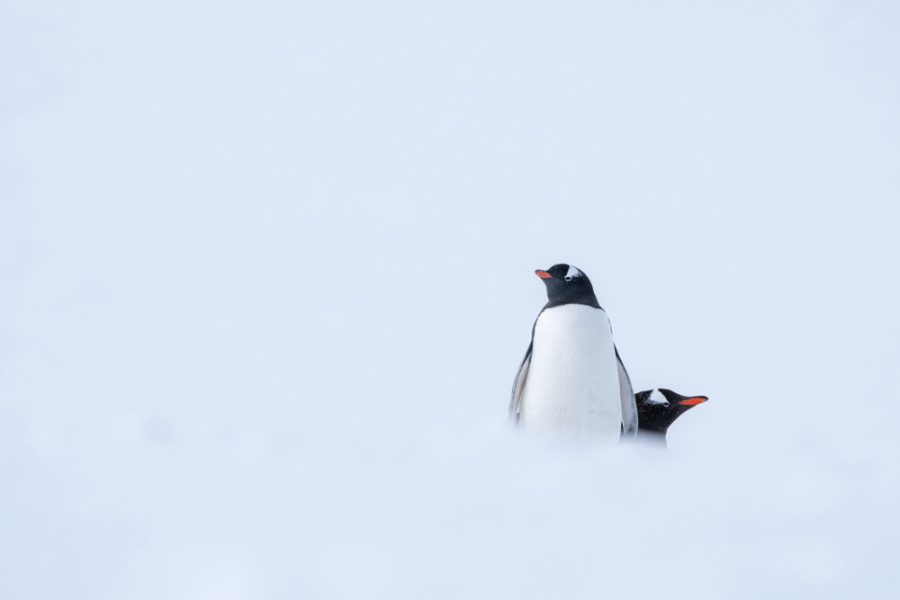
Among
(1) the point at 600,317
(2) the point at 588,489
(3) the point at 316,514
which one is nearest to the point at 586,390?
(1) the point at 600,317

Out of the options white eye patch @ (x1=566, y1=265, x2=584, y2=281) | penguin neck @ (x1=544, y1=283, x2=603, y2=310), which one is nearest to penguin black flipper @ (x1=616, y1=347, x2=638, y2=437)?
penguin neck @ (x1=544, y1=283, x2=603, y2=310)

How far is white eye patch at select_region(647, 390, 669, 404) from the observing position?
4457mm

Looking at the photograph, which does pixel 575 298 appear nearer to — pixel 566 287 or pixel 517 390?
pixel 566 287

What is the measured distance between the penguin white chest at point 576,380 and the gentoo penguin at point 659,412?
0.55 metres

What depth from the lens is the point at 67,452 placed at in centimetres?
216

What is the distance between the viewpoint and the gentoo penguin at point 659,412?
174 inches

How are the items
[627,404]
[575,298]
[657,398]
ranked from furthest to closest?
1. [657,398]
2. [627,404]
3. [575,298]

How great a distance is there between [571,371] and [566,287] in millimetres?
431

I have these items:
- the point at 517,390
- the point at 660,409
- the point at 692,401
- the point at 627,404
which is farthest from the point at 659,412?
the point at 517,390

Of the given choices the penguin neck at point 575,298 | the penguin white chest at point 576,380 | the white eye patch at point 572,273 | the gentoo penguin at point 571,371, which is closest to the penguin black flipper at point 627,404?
the gentoo penguin at point 571,371

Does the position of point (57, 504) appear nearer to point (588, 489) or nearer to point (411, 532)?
point (411, 532)

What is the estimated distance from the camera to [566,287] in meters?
4.06

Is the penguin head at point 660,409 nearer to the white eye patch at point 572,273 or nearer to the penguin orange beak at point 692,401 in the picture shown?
the penguin orange beak at point 692,401

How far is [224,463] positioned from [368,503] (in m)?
0.45
